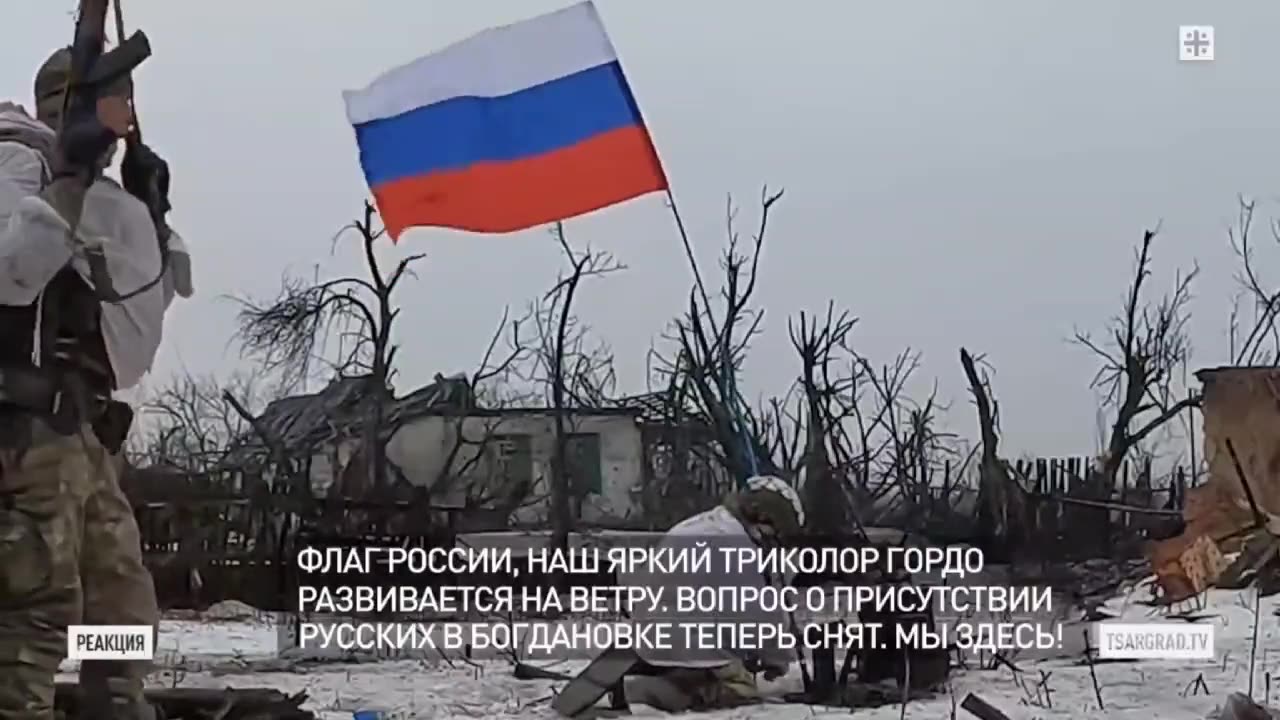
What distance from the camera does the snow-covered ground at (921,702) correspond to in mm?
2551

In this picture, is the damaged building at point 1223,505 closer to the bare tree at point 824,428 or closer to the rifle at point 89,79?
the bare tree at point 824,428

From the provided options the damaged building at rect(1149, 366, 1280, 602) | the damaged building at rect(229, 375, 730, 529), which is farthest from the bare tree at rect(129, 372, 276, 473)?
the damaged building at rect(1149, 366, 1280, 602)

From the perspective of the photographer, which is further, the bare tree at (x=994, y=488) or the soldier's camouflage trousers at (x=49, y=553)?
the bare tree at (x=994, y=488)

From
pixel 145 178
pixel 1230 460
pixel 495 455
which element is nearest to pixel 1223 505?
pixel 1230 460

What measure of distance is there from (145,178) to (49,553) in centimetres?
55

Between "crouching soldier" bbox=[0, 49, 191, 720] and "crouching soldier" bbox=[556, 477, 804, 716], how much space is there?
2.52 feet

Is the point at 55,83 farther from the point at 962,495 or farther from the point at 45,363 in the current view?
the point at 962,495

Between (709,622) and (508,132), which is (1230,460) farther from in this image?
(508,132)

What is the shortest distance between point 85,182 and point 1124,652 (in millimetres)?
1646

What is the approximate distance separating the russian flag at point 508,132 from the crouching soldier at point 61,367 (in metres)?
0.54

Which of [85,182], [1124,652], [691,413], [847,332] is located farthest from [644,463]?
[85,182]

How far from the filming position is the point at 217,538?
107 inches

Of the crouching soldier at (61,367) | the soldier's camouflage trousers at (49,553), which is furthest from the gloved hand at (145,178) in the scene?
the soldier's camouflage trousers at (49,553)

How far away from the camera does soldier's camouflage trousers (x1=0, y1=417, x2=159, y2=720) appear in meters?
2.15
